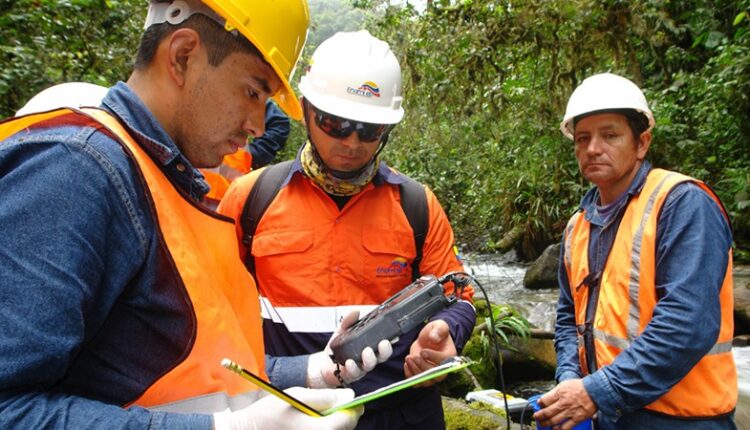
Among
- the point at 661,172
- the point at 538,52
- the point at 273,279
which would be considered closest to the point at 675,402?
the point at 661,172

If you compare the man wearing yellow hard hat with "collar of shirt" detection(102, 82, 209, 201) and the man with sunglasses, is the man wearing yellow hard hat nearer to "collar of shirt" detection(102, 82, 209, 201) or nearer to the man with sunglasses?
"collar of shirt" detection(102, 82, 209, 201)

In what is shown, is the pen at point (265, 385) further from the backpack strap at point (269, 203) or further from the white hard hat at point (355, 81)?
the white hard hat at point (355, 81)

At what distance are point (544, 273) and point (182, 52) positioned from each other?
9.13 meters


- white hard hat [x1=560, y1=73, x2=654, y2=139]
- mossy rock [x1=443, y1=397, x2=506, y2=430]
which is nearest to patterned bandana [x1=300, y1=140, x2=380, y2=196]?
white hard hat [x1=560, y1=73, x2=654, y2=139]

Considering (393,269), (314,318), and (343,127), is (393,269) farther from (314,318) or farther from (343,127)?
(343,127)

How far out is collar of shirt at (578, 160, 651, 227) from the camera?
2.31 metres

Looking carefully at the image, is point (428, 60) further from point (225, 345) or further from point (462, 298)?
point (225, 345)

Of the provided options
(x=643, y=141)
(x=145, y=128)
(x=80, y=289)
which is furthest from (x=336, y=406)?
(x=643, y=141)

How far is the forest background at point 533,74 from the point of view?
488cm

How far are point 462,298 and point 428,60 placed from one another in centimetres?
608

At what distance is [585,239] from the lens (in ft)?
8.21

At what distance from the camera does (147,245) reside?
3.30 feet

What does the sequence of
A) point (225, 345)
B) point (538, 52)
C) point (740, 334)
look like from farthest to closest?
point (538, 52)
point (740, 334)
point (225, 345)

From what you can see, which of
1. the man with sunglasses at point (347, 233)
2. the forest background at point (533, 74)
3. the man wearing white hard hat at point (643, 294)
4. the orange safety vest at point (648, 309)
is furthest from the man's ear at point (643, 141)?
the forest background at point (533, 74)
